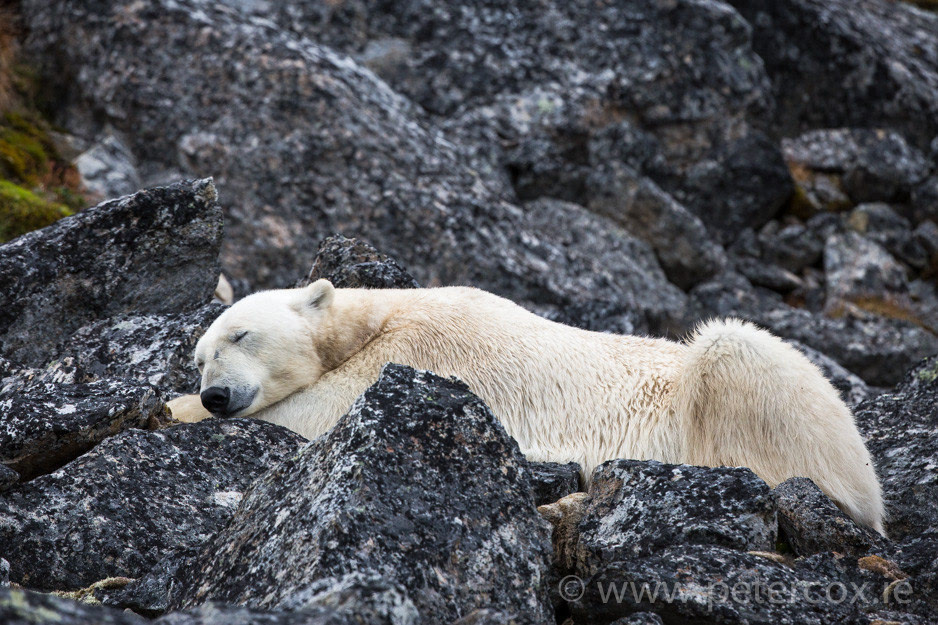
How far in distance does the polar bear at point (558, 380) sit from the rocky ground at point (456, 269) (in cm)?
61

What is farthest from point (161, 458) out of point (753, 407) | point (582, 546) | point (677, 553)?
point (753, 407)

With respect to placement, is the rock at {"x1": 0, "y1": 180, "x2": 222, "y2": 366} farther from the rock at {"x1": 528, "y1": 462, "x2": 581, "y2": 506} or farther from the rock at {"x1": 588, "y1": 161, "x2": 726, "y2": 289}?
the rock at {"x1": 588, "y1": 161, "x2": 726, "y2": 289}

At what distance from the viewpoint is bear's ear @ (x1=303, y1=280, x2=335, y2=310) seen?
645 cm

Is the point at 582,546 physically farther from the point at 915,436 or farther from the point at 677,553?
the point at 915,436

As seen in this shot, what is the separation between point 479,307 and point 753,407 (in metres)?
2.17

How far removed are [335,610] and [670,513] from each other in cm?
214

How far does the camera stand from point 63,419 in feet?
16.9

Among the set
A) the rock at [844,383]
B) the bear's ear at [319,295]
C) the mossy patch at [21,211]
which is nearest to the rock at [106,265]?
the bear's ear at [319,295]

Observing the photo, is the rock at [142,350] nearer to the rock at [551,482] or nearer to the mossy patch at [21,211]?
the rock at [551,482]

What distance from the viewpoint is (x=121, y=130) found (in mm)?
12602

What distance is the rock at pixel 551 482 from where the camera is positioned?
527cm

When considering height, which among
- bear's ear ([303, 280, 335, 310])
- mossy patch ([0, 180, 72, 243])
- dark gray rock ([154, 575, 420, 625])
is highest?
dark gray rock ([154, 575, 420, 625])

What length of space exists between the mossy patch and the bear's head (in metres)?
5.17

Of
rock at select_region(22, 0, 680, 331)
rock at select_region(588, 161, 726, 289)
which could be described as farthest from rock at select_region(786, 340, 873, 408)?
rock at select_region(588, 161, 726, 289)
